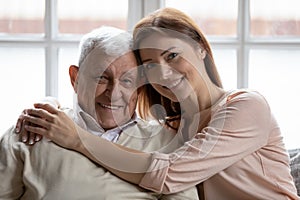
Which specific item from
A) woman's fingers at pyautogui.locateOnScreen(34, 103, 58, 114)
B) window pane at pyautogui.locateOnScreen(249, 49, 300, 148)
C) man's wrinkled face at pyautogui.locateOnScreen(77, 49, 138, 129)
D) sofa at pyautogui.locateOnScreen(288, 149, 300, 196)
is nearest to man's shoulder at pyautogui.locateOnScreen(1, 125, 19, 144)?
woman's fingers at pyautogui.locateOnScreen(34, 103, 58, 114)

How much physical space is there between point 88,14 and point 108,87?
82 centimetres

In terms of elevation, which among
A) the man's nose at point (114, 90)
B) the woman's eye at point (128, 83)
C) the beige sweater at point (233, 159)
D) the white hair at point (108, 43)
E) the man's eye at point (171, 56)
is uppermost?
the white hair at point (108, 43)

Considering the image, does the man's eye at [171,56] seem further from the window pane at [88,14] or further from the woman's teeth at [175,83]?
the window pane at [88,14]

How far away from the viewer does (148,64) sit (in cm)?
206

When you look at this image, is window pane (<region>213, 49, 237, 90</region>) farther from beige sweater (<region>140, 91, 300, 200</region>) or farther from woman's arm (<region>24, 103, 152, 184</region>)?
woman's arm (<region>24, 103, 152, 184</region>)

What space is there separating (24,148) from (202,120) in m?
0.60

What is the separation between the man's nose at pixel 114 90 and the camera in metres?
2.02

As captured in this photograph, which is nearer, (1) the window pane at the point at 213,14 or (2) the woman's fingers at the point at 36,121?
(2) the woman's fingers at the point at 36,121

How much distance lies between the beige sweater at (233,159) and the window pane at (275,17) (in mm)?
714

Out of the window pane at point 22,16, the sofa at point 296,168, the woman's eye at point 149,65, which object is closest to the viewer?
the woman's eye at point 149,65

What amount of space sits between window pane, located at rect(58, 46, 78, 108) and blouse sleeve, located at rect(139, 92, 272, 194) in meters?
0.93

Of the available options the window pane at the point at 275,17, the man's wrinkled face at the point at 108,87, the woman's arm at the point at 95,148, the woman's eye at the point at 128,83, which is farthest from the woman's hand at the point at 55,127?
the window pane at the point at 275,17

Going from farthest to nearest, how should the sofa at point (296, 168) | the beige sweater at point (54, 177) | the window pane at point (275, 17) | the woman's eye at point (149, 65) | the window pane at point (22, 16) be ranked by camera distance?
the window pane at point (22, 16)
the window pane at point (275, 17)
the sofa at point (296, 168)
the woman's eye at point (149, 65)
the beige sweater at point (54, 177)

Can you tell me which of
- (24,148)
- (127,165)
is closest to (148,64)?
(127,165)
